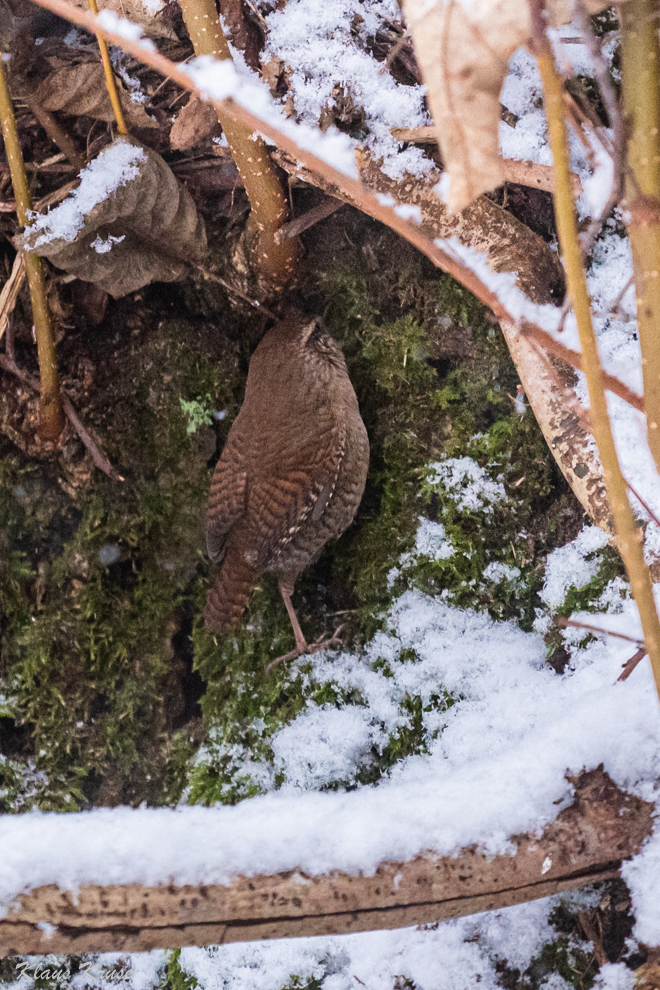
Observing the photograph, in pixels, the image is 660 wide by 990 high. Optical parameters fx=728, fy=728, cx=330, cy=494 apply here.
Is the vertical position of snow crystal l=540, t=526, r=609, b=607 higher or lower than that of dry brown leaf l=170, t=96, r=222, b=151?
lower

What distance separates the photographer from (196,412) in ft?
9.14

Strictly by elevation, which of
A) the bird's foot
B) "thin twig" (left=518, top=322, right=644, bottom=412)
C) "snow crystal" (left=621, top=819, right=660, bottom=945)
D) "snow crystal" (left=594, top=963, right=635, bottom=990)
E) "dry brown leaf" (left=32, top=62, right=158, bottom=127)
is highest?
"dry brown leaf" (left=32, top=62, right=158, bottom=127)

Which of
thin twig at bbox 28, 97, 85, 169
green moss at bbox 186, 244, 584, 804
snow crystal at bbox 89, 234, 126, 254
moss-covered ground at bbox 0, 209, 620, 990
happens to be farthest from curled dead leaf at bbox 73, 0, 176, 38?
green moss at bbox 186, 244, 584, 804

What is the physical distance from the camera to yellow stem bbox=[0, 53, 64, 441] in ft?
7.22

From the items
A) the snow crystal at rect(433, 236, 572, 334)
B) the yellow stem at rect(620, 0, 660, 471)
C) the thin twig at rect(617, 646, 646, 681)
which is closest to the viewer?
the yellow stem at rect(620, 0, 660, 471)

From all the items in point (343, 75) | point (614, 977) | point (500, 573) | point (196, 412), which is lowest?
point (614, 977)

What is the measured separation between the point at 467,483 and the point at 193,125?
146 cm

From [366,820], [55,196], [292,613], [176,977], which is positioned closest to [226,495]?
[292,613]

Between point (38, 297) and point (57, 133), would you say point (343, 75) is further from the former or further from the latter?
point (38, 297)

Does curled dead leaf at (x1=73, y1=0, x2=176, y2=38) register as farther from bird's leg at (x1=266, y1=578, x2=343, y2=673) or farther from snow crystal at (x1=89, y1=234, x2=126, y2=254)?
bird's leg at (x1=266, y1=578, x2=343, y2=673)

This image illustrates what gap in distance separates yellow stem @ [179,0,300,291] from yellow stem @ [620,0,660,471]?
3.86 ft

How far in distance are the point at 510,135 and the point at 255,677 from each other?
1.98 meters

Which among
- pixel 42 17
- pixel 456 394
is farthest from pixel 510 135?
pixel 42 17

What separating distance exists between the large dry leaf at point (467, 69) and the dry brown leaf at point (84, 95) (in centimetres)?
177
